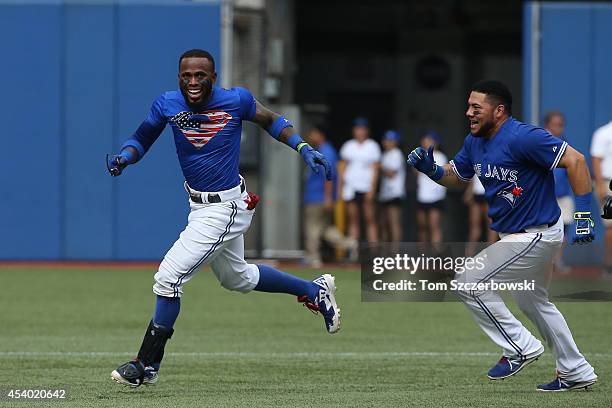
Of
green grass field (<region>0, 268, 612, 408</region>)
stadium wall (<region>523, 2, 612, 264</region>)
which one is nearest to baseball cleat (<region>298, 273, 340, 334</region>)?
green grass field (<region>0, 268, 612, 408</region>)

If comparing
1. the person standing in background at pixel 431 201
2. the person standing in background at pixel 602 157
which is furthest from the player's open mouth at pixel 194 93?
the person standing in background at pixel 431 201

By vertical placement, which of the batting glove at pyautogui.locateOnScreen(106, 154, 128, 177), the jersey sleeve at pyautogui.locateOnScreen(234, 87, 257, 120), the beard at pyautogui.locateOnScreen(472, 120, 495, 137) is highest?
the jersey sleeve at pyautogui.locateOnScreen(234, 87, 257, 120)

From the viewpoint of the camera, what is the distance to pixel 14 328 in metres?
12.8

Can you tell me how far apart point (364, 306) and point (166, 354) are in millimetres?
4538

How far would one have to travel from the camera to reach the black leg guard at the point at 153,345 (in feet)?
28.6

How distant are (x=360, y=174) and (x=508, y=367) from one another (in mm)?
12325

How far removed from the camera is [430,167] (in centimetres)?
912

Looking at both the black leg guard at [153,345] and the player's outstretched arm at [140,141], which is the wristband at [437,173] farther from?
the black leg guard at [153,345]

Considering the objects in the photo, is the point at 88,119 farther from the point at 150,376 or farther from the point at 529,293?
the point at 529,293

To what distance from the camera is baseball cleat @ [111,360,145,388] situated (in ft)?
28.1

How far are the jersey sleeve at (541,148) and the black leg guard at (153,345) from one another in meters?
2.54

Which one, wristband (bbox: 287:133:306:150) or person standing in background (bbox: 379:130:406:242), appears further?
person standing in background (bbox: 379:130:406:242)

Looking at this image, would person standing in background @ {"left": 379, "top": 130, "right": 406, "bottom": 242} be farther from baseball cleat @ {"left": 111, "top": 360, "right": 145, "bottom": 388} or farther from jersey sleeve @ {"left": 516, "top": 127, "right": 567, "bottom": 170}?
baseball cleat @ {"left": 111, "top": 360, "right": 145, "bottom": 388}

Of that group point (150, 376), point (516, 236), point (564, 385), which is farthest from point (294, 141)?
point (564, 385)
